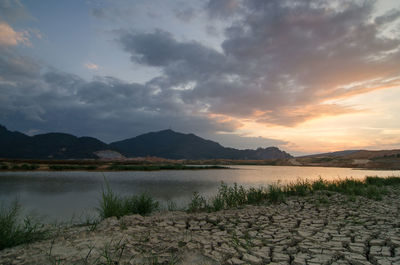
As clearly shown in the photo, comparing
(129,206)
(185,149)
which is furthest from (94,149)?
(129,206)

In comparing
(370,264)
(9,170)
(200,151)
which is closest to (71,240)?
(370,264)

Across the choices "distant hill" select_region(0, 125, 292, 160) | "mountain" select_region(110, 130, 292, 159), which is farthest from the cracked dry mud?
"mountain" select_region(110, 130, 292, 159)

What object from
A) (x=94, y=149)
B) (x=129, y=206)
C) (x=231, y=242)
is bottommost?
(x=129, y=206)

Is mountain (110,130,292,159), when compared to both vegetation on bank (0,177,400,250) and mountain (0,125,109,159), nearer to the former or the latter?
mountain (0,125,109,159)

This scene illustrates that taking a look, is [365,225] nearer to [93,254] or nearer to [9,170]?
[93,254]

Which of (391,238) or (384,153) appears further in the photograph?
(384,153)

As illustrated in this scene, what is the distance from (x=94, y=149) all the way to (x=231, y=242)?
11089 centimetres

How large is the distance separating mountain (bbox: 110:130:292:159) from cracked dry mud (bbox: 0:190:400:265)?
154 metres

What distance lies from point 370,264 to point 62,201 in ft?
36.2

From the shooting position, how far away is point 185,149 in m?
172

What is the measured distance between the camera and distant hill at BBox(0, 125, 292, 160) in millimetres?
88656

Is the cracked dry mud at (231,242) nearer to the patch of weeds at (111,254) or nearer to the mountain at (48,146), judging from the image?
the patch of weeds at (111,254)

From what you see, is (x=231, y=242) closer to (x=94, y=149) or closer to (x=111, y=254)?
(x=111, y=254)

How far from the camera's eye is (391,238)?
3545 millimetres
